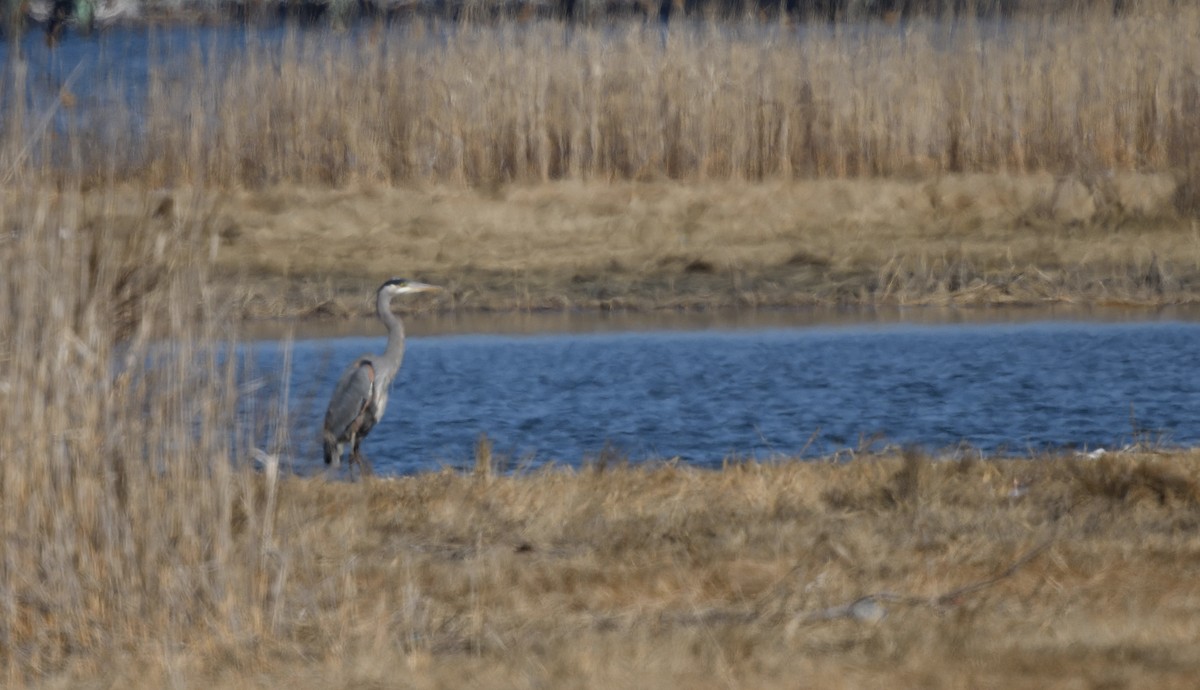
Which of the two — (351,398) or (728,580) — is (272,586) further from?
(351,398)

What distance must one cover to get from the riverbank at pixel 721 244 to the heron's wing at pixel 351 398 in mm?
5989

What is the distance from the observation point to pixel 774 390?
13.2 meters

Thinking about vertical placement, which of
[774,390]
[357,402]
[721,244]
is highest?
[357,402]

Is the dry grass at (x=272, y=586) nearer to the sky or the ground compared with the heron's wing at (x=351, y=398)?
nearer to the sky

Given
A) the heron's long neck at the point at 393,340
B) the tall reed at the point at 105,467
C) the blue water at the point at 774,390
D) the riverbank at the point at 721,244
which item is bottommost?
the blue water at the point at 774,390

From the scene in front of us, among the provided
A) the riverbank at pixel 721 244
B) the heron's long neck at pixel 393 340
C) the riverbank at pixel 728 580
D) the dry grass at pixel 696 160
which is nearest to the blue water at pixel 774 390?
the heron's long neck at pixel 393 340

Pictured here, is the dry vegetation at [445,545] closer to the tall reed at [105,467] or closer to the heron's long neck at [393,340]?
the tall reed at [105,467]

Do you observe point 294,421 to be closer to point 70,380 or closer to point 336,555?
point 70,380

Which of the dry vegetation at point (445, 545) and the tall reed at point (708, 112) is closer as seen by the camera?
the dry vegetation at point (445, 545)

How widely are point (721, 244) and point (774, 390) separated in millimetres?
4064

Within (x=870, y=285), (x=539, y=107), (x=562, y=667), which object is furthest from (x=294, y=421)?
(x=539, y=107)

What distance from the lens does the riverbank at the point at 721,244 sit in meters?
16.3

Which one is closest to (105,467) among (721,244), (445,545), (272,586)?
(272,586)

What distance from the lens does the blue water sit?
1153 centimetres
